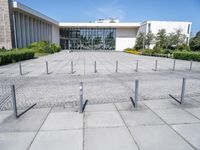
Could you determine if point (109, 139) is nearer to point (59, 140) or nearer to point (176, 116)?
point (59, 140)

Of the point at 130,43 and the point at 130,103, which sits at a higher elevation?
the point at 130,43

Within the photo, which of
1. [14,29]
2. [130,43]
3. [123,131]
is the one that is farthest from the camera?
[130,43]

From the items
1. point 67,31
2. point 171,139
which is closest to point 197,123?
point 171,139

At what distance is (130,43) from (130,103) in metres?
49.9

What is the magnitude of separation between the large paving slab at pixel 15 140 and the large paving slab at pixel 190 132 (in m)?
3.49

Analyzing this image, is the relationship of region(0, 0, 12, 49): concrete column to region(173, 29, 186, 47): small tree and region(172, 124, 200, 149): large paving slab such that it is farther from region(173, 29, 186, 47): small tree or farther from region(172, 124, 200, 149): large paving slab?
region(173, 29, 186, 47): small tree

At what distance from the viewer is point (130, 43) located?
5322 cm

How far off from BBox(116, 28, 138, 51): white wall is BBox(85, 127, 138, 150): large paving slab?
168ft

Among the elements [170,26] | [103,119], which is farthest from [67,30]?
[103,119]

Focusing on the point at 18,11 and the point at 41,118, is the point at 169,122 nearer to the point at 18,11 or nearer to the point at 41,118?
the point at 41,118

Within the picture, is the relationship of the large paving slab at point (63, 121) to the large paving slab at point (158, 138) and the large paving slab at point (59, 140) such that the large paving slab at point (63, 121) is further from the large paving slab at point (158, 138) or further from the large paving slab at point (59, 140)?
the large paving slab at point (158, 138)

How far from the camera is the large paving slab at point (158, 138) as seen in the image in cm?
321

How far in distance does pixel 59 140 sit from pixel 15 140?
0.97m

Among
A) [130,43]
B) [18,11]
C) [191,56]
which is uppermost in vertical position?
[18,11]
